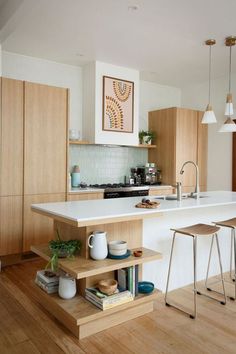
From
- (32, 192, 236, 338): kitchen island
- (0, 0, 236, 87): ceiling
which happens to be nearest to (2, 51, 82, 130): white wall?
(0, 0, 236, 87): ceiling

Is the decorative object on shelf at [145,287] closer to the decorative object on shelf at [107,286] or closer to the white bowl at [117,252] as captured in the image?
the decorative object on shelf at [107,286]

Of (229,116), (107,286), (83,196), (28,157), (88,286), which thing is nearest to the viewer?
(107,286)

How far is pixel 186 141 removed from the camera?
18.6 ft

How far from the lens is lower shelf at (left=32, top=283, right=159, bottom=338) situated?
2271 mm

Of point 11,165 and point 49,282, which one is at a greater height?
point 11,165

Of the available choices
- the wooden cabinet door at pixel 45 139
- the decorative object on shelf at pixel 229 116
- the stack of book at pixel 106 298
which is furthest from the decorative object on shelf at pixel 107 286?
the decorative object on shelf at pixel 229 116

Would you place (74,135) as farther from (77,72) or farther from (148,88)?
(148,88)

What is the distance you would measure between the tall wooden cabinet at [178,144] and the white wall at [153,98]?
151mm

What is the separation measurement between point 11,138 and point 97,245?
6.95ft

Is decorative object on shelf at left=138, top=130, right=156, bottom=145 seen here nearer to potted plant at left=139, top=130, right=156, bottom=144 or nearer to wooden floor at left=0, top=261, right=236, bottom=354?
potted plant at left=139, top=130, right=156, bottom=144

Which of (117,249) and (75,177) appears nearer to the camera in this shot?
(117,249)

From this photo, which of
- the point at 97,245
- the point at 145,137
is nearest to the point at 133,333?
the point at 97,245

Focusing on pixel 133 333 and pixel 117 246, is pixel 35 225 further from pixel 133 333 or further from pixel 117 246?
pixel 133 333

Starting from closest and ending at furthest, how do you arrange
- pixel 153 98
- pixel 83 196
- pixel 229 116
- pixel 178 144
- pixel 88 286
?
1. pixel 88 286
2. pixel 229 116
3. pixel 83 196
4. pixel 178 144
5. pixel 153 98
